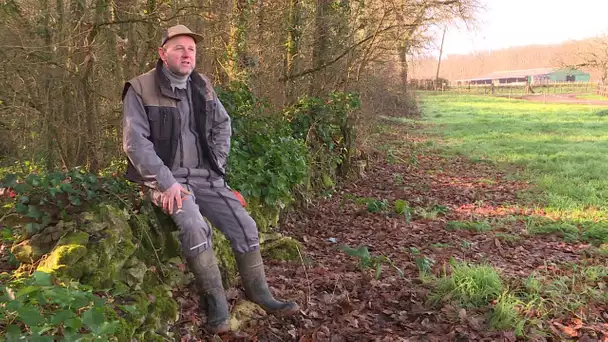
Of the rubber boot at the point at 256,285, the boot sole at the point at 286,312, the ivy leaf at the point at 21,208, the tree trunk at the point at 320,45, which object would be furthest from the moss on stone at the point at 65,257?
the tree trunk at the point at 320,45

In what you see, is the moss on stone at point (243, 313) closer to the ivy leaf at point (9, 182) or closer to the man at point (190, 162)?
the man at point (190, 162)

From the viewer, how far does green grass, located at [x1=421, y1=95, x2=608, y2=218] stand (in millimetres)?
8992

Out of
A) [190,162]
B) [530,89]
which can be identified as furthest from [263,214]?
[530,89]

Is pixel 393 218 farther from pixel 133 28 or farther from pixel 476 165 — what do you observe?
pixel 476 165

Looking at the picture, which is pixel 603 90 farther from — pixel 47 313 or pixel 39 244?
pixel 47 313

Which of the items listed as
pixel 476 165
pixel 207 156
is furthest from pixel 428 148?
pixel 207 156

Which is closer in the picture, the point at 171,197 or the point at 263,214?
the point at 171,197

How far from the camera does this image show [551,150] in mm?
14492

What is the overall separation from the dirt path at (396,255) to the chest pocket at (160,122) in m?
1.52

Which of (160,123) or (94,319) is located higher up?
(160,123)

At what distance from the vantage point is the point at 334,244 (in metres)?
6.38

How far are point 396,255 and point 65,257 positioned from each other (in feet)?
13.2

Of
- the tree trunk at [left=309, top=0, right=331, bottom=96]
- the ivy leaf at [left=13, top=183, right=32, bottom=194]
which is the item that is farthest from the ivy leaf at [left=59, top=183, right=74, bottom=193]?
the tree trunk at [left=309, top=0, right=331, bottom=96]

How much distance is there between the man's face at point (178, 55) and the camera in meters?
3.54
